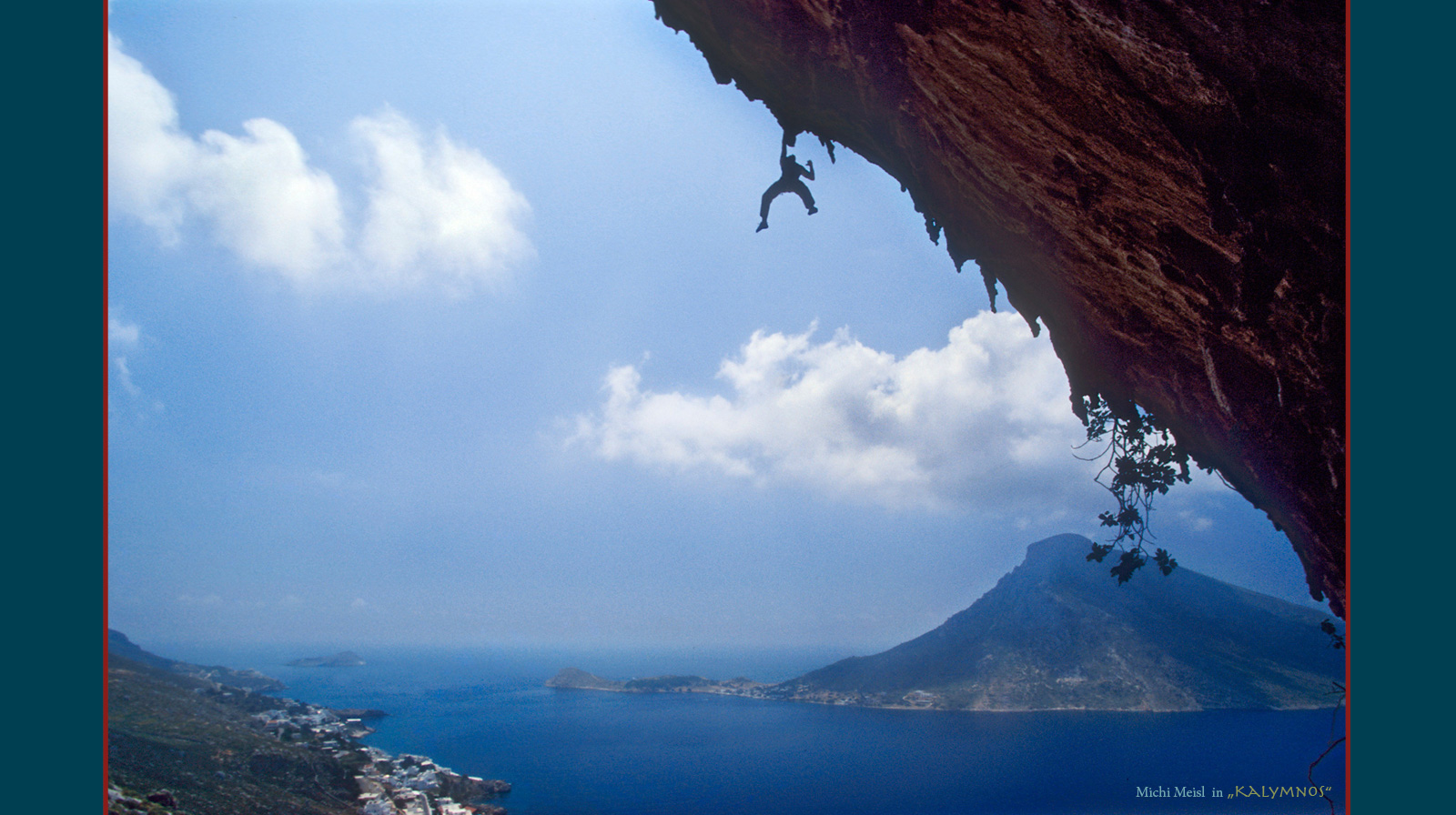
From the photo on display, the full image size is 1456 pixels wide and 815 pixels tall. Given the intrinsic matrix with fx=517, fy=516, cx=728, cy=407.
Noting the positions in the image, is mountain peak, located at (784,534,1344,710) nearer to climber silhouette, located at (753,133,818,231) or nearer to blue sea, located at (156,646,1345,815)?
blue sea, located at (156,646,1345,815)

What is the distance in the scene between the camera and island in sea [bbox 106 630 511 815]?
2764 centimetres

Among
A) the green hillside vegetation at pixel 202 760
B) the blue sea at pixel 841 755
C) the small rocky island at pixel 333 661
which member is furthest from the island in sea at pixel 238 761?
the small rocky island at pixel 333 661

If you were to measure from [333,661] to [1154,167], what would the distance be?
170m

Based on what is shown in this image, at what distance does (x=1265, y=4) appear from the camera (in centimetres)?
365

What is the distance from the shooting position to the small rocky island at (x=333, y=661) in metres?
120

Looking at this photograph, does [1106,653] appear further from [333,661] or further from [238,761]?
[333,661]

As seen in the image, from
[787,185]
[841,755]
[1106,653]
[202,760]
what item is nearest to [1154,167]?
[787,185]

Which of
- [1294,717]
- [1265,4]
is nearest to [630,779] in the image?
[1265,4]

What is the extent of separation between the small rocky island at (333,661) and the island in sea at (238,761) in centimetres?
8705

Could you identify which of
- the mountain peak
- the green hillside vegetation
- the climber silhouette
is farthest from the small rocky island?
the climber silhouette

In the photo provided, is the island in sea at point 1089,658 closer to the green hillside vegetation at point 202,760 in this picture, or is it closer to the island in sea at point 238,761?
the island in sea at point 238,761

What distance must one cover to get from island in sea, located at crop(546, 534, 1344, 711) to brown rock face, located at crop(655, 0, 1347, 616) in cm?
10249

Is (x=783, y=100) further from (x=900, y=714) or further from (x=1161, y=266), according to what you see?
(x=900, y=714)

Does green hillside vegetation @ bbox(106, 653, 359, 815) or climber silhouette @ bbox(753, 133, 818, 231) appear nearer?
climber silhouette @ bbox(753, 133, 818, 231)
